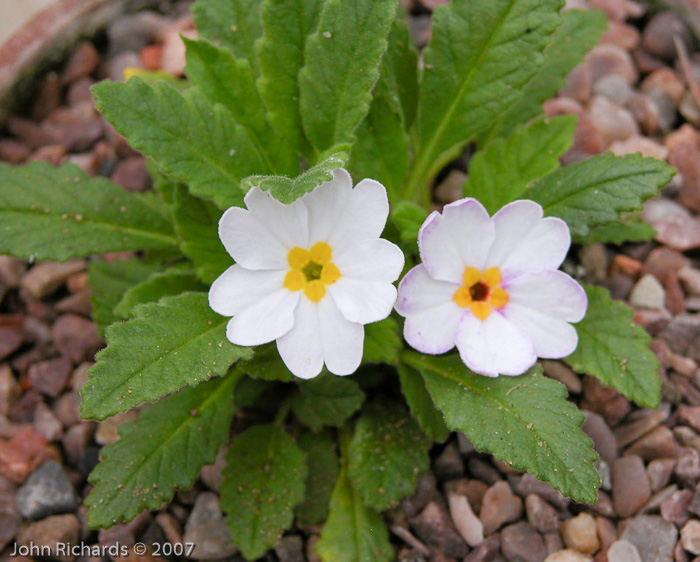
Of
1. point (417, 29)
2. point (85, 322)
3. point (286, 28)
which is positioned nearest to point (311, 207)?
point (286, 28)

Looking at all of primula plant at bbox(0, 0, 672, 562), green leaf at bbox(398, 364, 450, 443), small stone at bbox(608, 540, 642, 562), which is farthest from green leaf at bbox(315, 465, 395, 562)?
small stone at bbox(608, 540, 642, 562)

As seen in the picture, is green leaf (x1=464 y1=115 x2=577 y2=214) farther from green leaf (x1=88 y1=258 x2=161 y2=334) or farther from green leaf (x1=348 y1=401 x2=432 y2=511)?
green leaf (x1=88 y1=258 x2=161 y2=334)

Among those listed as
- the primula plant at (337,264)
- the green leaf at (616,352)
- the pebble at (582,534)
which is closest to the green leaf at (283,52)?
the primula plant at (337,264)

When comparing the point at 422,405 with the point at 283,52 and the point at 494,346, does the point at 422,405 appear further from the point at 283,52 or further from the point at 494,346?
the point at 283,52

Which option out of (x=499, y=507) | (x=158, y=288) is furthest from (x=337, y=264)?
(x=499, y=507)

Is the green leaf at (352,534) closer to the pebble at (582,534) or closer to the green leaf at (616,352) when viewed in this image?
the pebble at (582,534)

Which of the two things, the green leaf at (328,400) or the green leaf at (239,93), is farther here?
the green leaf at (328,400)
